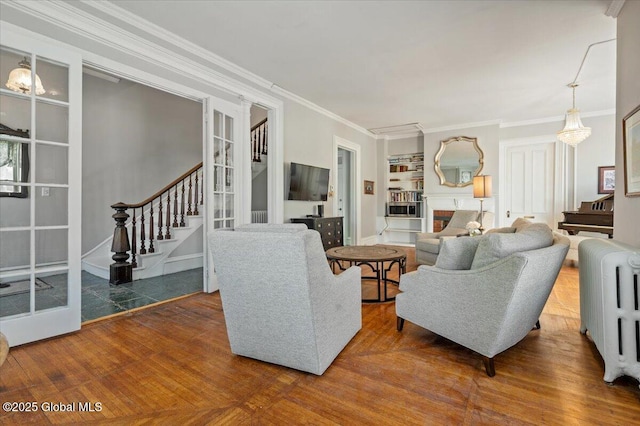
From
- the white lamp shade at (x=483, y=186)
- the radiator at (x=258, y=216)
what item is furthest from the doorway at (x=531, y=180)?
the radiator at (x=258, y=216)

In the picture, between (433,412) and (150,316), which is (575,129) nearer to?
(433,412)

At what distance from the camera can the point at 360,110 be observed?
222 inches

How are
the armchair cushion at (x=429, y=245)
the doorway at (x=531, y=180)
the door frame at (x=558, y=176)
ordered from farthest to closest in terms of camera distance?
the doorway at (x=531, y=180) < the door frame at (x=558, y=176) < the armchair cushion at (x=429, y=245)

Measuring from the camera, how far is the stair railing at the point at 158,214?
4086 millimetres

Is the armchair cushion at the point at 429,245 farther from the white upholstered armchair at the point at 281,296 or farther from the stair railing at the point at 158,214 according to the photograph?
the stair railing at the point at 158,214

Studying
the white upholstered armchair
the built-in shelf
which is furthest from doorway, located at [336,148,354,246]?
the white upholstered armchair

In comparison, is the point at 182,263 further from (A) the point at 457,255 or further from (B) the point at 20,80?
(A) the point at 457,255

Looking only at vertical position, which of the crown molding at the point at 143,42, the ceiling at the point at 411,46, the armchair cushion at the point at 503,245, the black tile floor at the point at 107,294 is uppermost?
the ceiling at the point at 411,46

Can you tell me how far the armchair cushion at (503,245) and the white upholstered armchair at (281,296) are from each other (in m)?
0.90

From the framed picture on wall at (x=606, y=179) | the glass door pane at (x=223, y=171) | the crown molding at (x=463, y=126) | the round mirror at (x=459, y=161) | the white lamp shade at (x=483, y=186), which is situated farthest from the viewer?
the round mirror at (x=459, y=161)

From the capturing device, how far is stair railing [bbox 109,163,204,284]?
409 centimetres

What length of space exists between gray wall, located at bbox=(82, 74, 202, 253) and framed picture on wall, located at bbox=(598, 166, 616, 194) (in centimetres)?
738

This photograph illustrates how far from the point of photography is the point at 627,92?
237 centimetres

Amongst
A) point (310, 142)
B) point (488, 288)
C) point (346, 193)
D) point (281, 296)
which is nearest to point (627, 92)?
point (488, 288)
